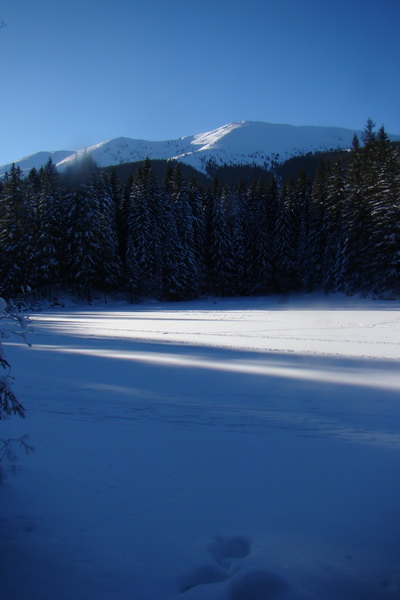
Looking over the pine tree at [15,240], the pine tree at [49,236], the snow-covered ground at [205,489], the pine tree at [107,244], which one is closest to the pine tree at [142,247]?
the pine tree at [107,244]

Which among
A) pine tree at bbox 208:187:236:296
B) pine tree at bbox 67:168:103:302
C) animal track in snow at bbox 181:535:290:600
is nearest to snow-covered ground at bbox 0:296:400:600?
animal track in snow at bbox 181:535:290:600

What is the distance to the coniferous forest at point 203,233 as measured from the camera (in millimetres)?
28531

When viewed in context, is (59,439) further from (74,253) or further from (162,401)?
(74,253)

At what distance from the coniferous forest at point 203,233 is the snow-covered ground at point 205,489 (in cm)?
2448

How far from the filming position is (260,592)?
205 cm

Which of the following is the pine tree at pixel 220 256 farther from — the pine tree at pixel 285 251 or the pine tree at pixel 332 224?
the pine tree at pixel 332 224

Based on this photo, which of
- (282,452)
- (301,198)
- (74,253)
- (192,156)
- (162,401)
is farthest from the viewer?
(192,156)

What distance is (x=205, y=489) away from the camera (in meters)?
3.00

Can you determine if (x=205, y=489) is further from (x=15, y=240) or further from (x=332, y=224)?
(x=332, y=224)

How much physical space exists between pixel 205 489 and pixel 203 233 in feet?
112

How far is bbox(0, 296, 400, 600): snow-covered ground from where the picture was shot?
2154mm

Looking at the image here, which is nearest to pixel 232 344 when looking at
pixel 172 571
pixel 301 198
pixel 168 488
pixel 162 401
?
pixel 162 401

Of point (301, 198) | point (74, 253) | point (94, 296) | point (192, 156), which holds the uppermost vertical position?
point (192, 156)

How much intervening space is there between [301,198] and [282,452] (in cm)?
3766
